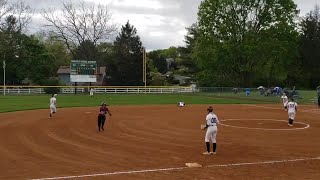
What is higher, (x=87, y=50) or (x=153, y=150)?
(x=87, y=50)

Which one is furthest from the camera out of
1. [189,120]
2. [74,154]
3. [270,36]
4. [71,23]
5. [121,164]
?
[71,23]

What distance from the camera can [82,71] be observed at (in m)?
67.8

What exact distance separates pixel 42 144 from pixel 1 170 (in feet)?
17.6

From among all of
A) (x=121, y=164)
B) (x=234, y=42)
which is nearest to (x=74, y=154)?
(x=121, y=164)

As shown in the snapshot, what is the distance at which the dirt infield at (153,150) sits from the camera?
14.3 m

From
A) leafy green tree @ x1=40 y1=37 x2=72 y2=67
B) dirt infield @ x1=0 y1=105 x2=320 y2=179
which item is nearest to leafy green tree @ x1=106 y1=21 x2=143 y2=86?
leafy green tree @ x1=40 y1=37 x2=72 y2=67

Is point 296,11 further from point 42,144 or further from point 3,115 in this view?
point 42,144

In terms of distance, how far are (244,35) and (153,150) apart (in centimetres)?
5952

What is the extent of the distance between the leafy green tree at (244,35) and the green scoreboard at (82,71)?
20.3 metres

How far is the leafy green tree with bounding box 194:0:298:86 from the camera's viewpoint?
7400 centimetres

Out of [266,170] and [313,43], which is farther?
[313,43]

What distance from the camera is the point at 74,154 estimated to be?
17.5 m

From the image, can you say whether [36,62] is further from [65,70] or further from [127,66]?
[65,70]

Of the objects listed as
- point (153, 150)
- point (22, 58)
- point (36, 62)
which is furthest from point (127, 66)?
point (153, 150)
